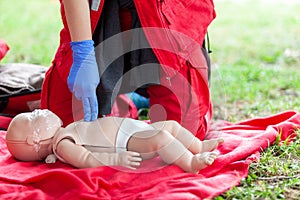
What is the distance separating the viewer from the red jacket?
222 cm

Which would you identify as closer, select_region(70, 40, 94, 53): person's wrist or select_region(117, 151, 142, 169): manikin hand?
select_region(117, 151, 142, 169): manikin hand

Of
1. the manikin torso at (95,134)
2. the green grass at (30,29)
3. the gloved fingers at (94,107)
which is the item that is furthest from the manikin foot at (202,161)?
the green grass at (30,29)

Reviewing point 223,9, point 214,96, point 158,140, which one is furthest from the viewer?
point 223,9

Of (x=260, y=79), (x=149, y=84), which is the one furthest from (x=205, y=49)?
(x=260, y=79)

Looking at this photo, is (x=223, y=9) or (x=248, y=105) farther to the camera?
(x=223, y=9)

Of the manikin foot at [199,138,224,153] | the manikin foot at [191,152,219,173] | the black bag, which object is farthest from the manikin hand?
the black bag

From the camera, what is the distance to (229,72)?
3816 millimetres

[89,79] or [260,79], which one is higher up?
[89,79]

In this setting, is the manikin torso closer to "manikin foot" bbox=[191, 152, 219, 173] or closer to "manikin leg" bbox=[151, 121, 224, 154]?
"manikin leg" bbox=[151, 121, 224, 154]

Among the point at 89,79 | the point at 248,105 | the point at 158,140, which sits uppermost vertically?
the point at 89,79

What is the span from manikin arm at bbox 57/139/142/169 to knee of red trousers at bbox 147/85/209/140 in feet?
1.42

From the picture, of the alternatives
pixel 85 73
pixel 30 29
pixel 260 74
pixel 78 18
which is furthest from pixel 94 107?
pixel 30 29

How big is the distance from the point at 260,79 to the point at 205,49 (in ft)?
4.18

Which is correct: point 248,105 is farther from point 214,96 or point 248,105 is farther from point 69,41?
point 69,41
